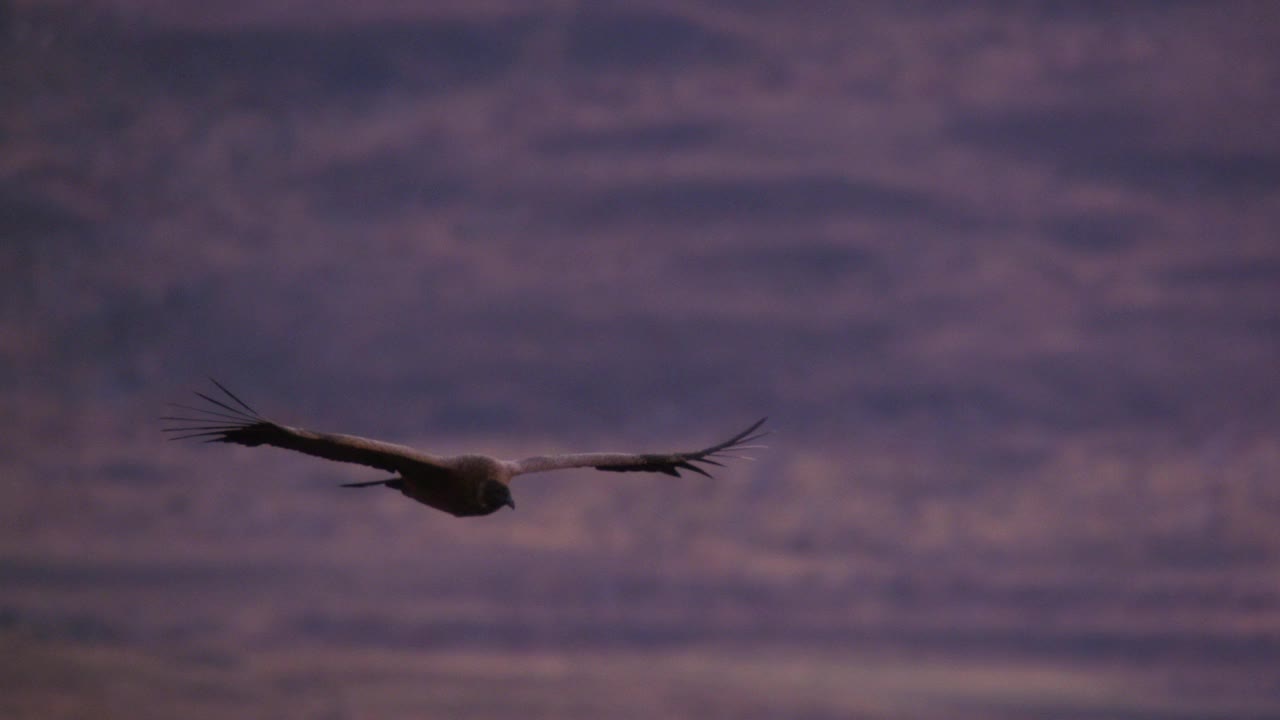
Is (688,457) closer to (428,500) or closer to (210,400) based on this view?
(428,500)

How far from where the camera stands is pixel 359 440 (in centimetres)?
3488

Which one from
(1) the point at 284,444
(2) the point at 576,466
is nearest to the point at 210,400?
(1) the point at 284,444

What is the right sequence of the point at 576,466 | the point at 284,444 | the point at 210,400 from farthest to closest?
the point at 576,466 → the point at 284,444 → the point at 210,400

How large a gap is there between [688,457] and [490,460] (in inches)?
243

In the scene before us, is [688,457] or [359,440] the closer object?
[359,440]

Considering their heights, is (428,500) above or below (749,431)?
below

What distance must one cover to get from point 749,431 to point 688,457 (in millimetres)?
1765

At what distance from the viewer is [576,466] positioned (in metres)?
39.6

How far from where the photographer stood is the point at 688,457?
41312 millimetres

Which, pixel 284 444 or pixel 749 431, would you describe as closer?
pixel 284 444

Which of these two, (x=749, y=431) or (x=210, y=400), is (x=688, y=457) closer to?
(x=749, y=431)

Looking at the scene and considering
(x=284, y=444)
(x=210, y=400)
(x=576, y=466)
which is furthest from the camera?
(x=576, y=466)

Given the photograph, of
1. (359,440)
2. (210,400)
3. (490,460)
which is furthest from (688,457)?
(210,400)

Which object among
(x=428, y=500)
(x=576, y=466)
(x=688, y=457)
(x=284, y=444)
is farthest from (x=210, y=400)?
(x=688, y=457)
